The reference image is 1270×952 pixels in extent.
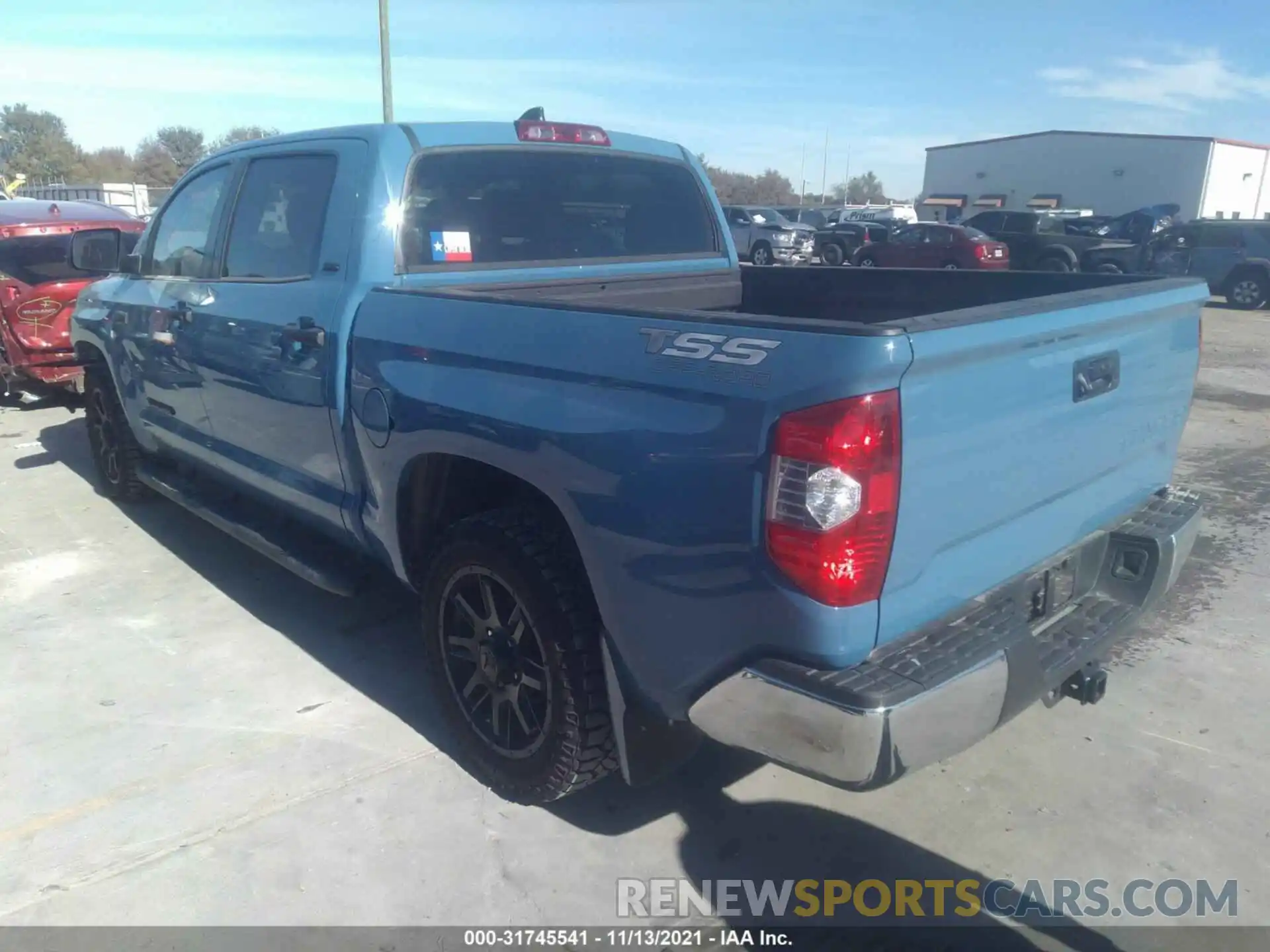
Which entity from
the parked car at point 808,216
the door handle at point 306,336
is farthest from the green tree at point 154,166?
the door handle at point 306,336

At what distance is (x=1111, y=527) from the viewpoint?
2.92m

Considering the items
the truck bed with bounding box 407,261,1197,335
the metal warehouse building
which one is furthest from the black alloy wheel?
the metal warehouse building

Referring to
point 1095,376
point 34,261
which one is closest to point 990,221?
point 34,261

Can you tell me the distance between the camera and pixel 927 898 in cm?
266

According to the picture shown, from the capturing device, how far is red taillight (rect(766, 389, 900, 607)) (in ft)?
6.48

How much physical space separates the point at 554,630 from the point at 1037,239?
72.3ft

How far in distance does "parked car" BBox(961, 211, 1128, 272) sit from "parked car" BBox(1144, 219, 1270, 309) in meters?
1.74

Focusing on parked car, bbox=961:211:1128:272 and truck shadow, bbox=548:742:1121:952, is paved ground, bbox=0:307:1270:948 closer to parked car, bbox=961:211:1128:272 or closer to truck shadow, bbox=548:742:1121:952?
truck shadow, bbox=548:742:1121:952

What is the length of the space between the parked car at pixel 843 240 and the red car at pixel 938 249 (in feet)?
6.30

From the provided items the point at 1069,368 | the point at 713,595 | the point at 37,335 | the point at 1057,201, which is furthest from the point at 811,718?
the point at 1057,201

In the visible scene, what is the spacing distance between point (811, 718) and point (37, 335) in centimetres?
815

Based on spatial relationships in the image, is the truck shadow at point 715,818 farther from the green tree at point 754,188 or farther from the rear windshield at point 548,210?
the green tree at point 754,188

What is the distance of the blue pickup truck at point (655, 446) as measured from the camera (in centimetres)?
207

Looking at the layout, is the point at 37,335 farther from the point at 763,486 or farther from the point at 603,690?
the point at 763,486
